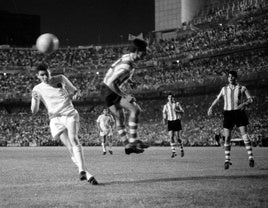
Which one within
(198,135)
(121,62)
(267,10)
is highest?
(267,10)

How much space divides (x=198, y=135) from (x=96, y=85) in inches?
883

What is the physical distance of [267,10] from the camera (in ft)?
167

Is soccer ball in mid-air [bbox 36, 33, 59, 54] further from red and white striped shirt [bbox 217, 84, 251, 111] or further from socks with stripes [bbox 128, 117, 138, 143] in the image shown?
red and white striped shirt [bbox 217, 84, 251, 111]

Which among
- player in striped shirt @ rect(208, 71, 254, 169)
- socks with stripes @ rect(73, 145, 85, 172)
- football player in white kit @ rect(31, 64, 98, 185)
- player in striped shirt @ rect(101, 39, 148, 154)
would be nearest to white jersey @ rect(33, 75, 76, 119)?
football player in white kit @ rect(31, 64, 98, 185)

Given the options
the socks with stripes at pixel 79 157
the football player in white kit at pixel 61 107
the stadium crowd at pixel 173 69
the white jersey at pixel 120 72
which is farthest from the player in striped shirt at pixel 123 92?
the stadium crowd at pixel 173 69

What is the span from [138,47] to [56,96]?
2.12 m

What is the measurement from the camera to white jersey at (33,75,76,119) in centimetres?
999

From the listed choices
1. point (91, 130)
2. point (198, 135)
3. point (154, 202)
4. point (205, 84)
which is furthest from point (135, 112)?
point (91, 130)

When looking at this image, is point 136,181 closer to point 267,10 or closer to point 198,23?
point 267,10

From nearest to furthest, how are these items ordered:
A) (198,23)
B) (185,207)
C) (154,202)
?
1. (185,207)
2. (154,202)
3. (198,23)

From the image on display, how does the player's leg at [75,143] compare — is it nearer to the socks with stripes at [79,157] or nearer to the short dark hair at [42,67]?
the socks with stripes at [79,157]

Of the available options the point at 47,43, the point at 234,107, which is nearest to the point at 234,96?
the point at 234,107

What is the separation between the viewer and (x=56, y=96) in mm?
10023

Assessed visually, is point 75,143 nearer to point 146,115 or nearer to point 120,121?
point 120,121
